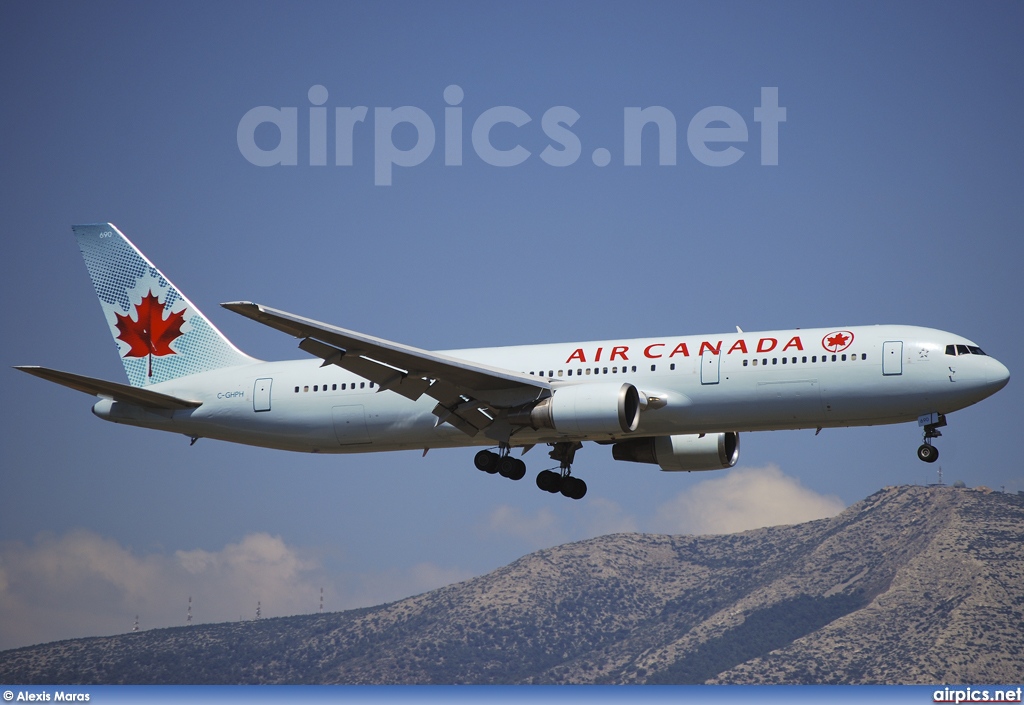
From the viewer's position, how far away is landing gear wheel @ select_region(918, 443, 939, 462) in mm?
39094

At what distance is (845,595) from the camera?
7475 inches

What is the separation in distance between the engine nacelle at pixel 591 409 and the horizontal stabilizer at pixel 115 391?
1335cm

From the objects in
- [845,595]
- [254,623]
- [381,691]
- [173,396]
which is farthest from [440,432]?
[845,595]

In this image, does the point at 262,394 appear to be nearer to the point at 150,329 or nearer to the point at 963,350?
the point at 150,329

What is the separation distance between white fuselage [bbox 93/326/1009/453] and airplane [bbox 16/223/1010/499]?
0.04m

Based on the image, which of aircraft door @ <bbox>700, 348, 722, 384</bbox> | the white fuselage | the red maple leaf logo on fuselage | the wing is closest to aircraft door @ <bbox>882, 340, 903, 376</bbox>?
the white fuselage

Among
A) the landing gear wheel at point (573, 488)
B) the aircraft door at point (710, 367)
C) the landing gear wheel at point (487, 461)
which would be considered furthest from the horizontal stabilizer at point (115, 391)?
the aircraft door at point (710, 367)

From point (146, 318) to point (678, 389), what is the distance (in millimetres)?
21579

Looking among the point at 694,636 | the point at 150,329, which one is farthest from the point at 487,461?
the point at 694,636

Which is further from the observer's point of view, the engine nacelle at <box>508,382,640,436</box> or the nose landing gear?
the nose landing gear

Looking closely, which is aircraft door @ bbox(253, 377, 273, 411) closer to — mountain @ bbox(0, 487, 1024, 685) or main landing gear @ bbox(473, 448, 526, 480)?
main landing gear @ bbox(473, 448, 526, 480)

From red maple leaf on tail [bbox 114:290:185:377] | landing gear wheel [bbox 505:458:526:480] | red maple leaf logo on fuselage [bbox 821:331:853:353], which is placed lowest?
landing gear wheel [bbox 505:458:526:480]

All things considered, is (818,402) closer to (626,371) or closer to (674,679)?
(626,371)

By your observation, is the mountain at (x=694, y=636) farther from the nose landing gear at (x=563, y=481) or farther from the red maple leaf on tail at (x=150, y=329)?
the nose landing gear at (x=563, y=481)
